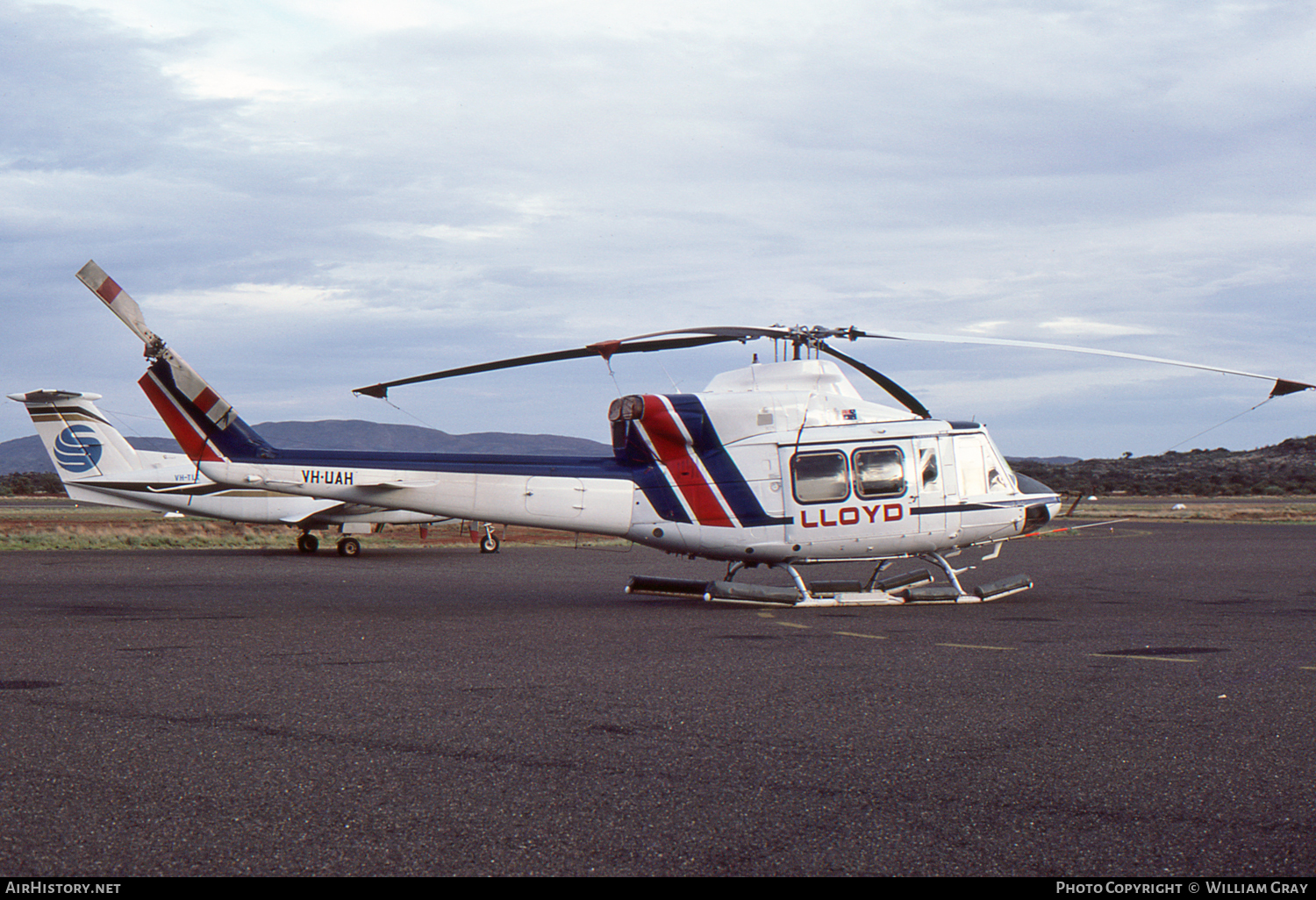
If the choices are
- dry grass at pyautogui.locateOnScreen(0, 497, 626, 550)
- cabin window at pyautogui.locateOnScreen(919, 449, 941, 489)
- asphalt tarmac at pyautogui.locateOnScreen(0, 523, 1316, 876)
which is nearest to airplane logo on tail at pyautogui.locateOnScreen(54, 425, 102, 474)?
dry grass at pyautogui.locateOnScreen(0, 497, 626, 550)

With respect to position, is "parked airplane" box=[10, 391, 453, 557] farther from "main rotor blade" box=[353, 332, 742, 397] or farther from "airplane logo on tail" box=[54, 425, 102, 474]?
"main rotor blade" box=[353, 332, 742, 397]

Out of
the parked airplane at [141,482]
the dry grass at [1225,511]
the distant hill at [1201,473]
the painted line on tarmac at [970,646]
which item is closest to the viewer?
the painted line on tarmac at [970,646]

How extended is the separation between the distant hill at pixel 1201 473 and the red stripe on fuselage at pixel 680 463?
69.0 metres

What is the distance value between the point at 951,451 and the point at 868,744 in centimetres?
995

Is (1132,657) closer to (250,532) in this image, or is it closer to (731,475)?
(731,475)

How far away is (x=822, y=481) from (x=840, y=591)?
6.34 ft

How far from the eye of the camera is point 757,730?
23.3 feet

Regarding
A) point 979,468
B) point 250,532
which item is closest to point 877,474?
point 979,468

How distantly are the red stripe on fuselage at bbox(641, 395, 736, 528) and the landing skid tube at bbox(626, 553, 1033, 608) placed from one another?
1090mm

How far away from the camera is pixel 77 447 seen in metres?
31.8

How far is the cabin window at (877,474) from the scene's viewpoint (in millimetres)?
A: 15516

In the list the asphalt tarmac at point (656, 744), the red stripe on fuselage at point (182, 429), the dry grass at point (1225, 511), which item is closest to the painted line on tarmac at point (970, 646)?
the asphalt tarmac at point (656, 744)

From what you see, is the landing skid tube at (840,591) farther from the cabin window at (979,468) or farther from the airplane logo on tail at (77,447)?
the airplane logo on tail at (77,447)
